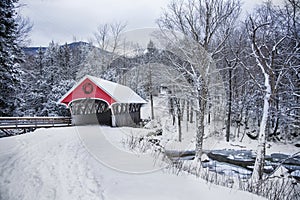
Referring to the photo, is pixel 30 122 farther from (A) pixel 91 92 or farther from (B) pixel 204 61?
(B) pixel 204 61

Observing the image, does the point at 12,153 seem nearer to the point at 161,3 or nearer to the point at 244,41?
the point at 161,3

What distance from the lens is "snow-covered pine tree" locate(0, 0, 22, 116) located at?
5.81 m

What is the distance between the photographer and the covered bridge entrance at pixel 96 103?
43.5 ft

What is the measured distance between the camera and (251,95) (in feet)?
66.7

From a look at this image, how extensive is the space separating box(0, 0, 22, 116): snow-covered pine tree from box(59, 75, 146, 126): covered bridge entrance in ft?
10.1

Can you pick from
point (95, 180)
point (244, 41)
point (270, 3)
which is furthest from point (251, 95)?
point (95, 180)

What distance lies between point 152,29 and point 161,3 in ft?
4.88

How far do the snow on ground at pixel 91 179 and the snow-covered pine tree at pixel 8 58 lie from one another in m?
3.34

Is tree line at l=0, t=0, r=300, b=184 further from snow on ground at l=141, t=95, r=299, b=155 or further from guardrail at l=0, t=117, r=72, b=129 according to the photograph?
guardrail at l=0, t=117, r=72, b=129

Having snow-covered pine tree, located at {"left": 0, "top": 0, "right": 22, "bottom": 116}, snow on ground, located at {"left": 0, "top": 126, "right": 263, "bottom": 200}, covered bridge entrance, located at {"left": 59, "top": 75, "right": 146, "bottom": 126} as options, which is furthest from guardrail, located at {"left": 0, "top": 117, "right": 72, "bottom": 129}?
snow on ground, located at {"left": 0, "top": 126, "right": 263, "bottom": 200}

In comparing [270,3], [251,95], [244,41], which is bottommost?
[251,95]

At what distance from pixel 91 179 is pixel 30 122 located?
1001 centimetres

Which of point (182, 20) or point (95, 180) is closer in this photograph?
point (95, 180)

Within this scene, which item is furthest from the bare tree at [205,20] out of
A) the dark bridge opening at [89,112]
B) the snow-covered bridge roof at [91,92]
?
the dark bridge opening at [89,112]
